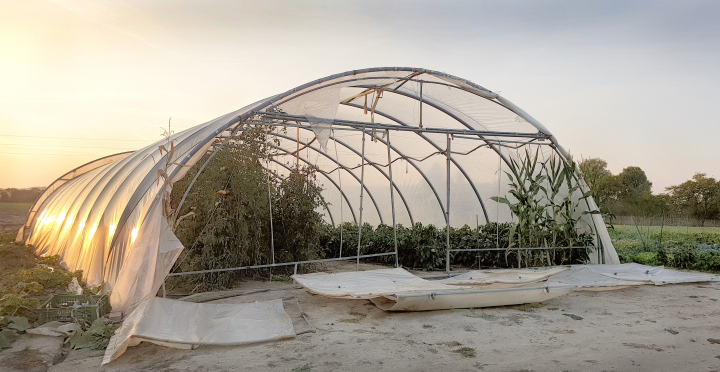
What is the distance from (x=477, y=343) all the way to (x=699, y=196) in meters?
45.3

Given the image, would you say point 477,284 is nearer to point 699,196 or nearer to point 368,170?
point 368,170

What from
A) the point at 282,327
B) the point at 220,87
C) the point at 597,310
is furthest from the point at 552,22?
the point at 282,327

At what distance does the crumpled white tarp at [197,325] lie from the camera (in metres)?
4.60

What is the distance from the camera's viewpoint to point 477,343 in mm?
5008

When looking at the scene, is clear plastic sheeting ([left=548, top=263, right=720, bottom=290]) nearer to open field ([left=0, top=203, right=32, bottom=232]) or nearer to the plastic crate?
the plastic crate

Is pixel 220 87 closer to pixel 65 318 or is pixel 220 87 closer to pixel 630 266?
pixel 65 318

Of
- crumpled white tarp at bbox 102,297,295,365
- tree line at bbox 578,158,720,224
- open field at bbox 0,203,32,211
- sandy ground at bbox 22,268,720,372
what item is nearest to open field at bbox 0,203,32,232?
open field at bbox 0,203,32,211

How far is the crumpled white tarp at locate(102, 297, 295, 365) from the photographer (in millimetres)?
→ 4602

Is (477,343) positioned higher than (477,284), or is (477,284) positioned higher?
(477,284)

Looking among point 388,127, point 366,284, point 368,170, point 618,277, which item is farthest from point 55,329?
point 368,170

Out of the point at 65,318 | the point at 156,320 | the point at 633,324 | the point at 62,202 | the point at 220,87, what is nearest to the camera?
the point at 156,320

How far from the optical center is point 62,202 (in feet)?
46.2

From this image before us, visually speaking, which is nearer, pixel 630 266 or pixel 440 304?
pixel 440 304

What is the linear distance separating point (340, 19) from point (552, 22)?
4130 millimetres
